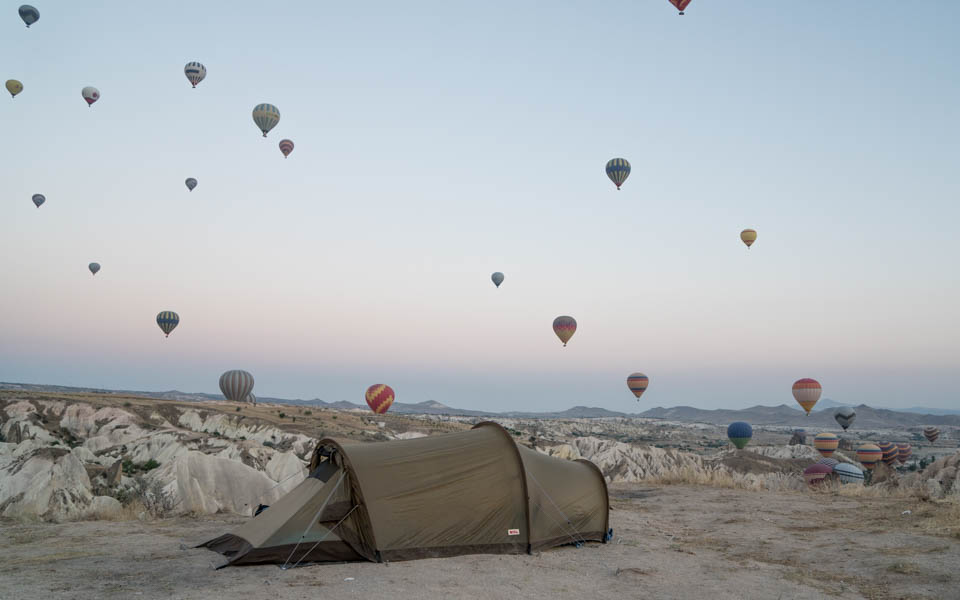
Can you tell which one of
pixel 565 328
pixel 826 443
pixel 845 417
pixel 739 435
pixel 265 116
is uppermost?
pixel 265 116

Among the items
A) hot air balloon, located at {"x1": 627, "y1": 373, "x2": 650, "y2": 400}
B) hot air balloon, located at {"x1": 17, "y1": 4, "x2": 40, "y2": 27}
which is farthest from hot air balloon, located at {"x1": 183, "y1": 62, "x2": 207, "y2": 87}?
hot air balloon, located at {"x1": 627, "y1": 373, "x2": 650, "y2": 400}

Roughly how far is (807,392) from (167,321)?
69.7 m

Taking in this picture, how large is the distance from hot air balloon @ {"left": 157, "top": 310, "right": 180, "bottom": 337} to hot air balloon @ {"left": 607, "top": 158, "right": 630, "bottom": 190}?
53994 mm

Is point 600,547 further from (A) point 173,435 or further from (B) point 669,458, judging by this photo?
(B) point 669,458

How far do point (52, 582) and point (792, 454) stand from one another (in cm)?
7907

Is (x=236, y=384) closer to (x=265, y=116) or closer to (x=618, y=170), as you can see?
(x=265, y=116)

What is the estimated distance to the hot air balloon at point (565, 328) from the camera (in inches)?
2276

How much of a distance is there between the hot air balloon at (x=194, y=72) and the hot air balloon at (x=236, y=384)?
3813cm

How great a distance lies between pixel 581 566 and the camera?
1178 centimetres

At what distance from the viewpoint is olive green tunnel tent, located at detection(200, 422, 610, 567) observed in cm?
1172

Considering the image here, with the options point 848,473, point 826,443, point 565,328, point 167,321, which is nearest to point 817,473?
point 848,473

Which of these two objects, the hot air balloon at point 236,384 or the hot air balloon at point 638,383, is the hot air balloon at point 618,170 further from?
the hot air balloon at point 236,384

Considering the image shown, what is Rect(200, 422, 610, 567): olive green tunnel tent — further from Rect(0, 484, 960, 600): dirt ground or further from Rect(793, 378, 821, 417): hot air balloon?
Rect(793, 378, 821, 417): hot air balloon

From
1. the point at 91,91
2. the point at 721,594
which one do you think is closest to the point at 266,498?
the point at 721,594
